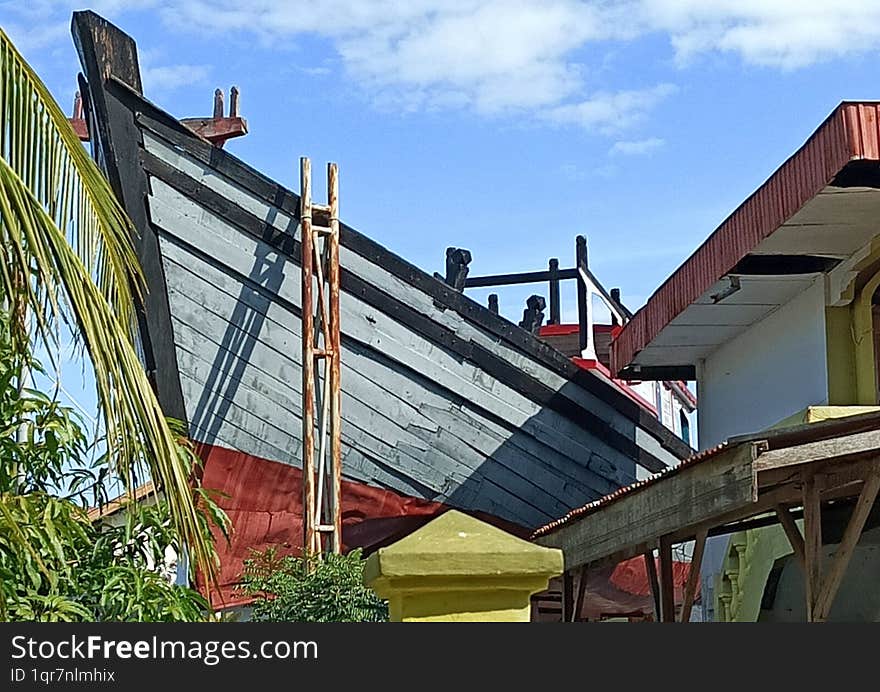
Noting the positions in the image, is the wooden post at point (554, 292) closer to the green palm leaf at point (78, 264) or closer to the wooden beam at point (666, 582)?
the wooden beam at point (666, 582)

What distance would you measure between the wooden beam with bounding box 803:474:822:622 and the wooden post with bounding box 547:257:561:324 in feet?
32.2

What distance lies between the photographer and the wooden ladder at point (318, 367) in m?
10.2

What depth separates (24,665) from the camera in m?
3.10

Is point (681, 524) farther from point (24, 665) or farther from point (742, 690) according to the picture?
point (24, 665)

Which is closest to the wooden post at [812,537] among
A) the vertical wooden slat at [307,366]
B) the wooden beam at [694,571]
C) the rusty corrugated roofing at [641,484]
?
the rusty corrugated roofing at [641,484]

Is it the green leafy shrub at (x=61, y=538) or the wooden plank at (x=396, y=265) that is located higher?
the wooden plank at (x=396, y=265)

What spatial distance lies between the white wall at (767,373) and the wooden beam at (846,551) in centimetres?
373

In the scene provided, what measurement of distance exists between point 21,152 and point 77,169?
20 cm

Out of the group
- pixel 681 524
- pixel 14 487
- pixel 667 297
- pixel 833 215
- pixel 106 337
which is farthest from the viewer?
pixel 667 297

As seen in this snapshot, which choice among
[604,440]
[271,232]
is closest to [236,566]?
[271,232]

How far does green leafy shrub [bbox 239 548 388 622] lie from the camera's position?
7.83 metres

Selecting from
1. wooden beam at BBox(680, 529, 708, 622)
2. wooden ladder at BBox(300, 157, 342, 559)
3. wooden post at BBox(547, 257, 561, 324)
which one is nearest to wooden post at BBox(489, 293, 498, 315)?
wooden post at BBox(547, 257, 561, 324)

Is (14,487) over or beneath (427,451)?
A: beneath

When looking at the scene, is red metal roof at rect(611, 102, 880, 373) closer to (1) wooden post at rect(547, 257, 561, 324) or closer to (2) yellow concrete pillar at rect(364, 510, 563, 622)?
Answer: (1) wooden post at rect(547, 257, 561, 324)
